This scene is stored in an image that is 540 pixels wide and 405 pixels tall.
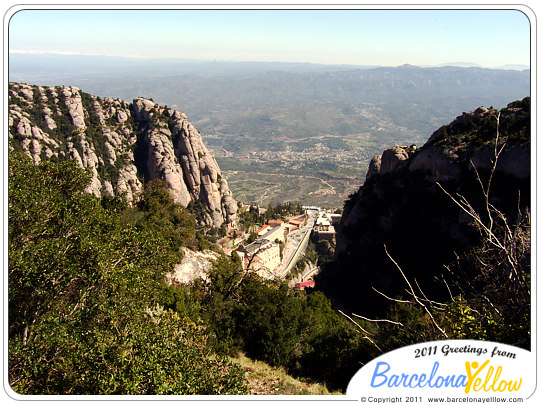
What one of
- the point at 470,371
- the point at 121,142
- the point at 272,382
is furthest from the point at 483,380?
the point at 121,142

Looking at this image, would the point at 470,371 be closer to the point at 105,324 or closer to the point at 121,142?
the point at 105,324

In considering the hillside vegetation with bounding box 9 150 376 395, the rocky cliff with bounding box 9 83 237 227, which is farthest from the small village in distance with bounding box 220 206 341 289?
the hillside vegetation with bounding box 9 150 376 395

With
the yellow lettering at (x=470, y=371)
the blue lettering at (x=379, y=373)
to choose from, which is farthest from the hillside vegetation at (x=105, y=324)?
the yellow lettering at (x=470, y=371)

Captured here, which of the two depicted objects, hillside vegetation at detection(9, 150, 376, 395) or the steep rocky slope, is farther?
the steep rocky slope

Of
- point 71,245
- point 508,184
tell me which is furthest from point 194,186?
point 71,245

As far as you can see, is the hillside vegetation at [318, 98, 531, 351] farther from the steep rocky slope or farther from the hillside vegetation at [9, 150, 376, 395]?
the hillside vegetation at [9, 150, 376, 395]

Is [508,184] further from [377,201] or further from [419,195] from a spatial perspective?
[377,201]
